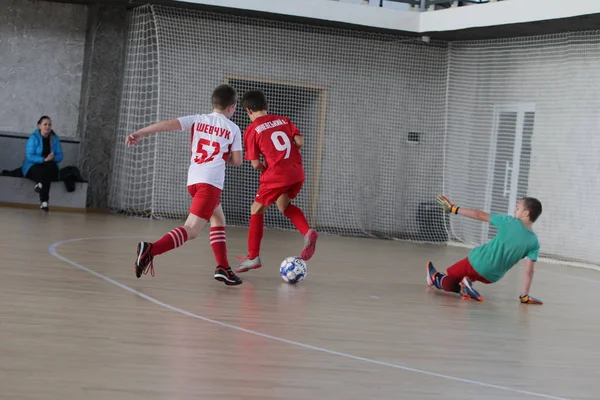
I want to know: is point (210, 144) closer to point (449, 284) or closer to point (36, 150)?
point (449, 284)

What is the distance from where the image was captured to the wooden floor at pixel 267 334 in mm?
2930

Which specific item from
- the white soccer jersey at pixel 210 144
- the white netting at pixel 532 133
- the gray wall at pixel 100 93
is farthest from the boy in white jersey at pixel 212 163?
the gray wall at pixel 100 93

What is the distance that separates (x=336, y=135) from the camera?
40.7 feet

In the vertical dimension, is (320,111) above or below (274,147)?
above

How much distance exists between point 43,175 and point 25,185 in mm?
401

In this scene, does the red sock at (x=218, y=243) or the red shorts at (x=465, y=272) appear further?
the red shorts at (x=465, y=272)

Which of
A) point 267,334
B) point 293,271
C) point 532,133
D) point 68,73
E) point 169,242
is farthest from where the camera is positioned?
point 68,73

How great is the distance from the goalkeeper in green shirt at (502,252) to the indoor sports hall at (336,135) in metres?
0.19

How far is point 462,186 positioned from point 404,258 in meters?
3.61

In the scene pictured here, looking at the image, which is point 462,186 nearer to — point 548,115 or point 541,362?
point 548,115

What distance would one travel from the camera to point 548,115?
→ 10828mm

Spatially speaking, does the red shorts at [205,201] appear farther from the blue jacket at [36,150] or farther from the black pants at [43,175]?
the blue jacket at [36,150]

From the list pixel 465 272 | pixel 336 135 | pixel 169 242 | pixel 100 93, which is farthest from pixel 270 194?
pixel 100 93

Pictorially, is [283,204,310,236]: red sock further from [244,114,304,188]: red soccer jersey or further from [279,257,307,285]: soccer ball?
[279,257,307,285]: soccer ball
